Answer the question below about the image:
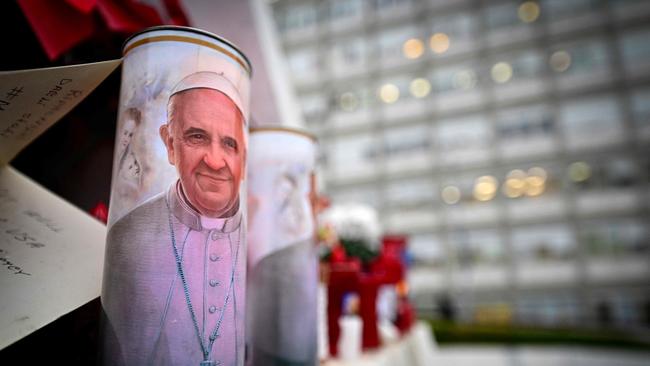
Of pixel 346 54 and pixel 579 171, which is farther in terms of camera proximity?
pixel 346 54

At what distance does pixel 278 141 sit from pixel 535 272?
13.6 meters

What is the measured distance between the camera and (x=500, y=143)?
13.7 m

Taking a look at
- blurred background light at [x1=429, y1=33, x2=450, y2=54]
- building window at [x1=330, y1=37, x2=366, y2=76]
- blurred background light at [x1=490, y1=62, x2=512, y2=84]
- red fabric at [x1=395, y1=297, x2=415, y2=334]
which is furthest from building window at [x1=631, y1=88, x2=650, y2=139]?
red fabric at [x1=395, y1=297, x2=415, y2=334]

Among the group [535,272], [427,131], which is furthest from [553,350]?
[427,131]

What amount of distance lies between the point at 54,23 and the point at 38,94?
40 centimetres

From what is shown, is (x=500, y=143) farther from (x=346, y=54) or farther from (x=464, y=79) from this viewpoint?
(x=346, y=54)

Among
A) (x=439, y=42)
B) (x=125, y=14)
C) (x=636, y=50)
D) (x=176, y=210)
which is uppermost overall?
(x=439, y=42)

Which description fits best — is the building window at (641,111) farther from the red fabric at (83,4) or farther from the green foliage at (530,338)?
the red fabric at (83,4)

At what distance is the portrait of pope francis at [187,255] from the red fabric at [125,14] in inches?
25.5

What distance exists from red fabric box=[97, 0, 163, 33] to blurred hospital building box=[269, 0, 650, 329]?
13496 mm

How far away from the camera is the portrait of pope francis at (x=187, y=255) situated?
0.66m

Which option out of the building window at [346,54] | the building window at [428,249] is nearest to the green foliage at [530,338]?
the building window at [428,249]

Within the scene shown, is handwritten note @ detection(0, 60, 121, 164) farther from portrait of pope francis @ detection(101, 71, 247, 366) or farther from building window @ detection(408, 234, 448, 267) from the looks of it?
building window @ detection(408, 234, 448, 267)

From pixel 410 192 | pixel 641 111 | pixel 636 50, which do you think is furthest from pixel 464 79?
pixel 641 111
